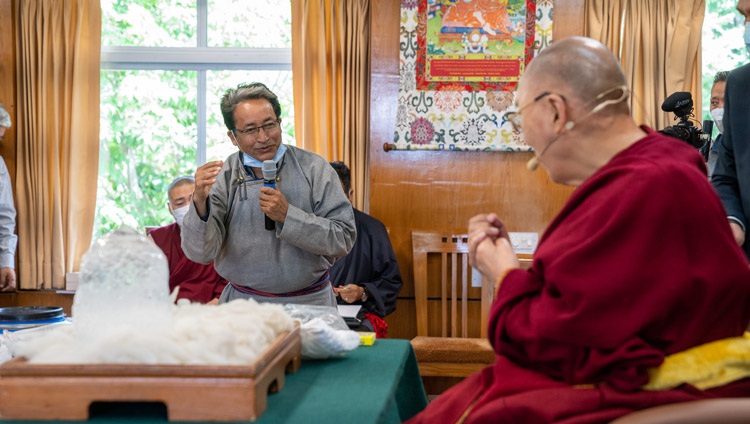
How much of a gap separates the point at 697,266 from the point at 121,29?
4188 mm

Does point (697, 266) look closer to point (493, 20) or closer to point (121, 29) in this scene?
point (493, 20)

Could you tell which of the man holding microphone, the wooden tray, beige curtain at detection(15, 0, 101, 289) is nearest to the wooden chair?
the man holding microphone

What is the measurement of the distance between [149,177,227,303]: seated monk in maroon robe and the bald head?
257cm

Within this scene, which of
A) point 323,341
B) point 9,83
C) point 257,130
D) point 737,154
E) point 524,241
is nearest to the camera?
point 323,341

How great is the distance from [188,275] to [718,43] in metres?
3.12

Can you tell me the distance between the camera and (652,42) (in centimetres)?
423

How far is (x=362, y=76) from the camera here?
4.41m

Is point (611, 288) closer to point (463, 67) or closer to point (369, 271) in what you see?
point (369, 271)

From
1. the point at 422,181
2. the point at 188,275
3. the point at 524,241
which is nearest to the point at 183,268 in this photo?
the point at 188,275

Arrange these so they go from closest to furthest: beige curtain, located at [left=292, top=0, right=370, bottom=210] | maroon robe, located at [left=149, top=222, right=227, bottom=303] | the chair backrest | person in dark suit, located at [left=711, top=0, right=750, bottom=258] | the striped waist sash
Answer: person in dark suit, located at [left=711, top=0, right=750, bottom=258] < the striped waist sash < maroon robe, located at [left=149, top=222, right=227, bottom=303] < the chair backrest < beige curtain, located at [left=292, top=0, right=370, bottom=210]

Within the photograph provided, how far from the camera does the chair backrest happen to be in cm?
399

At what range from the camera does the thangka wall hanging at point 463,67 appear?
4.07 m

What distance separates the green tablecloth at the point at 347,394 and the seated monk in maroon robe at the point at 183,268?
2061 millimetres

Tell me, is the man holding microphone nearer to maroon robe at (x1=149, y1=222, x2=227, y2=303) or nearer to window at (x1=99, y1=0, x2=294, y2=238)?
maroon robe at (x1=149, y1=222, x2=227, y2=303)
